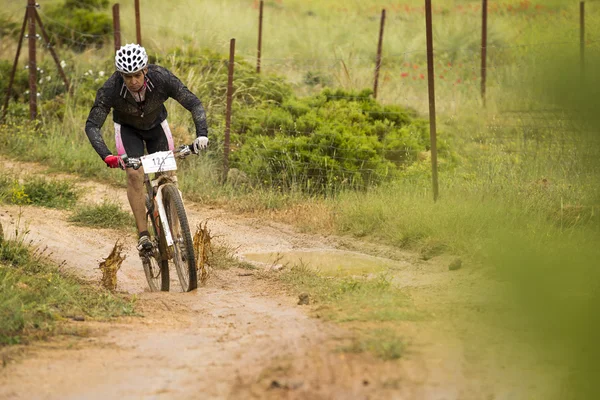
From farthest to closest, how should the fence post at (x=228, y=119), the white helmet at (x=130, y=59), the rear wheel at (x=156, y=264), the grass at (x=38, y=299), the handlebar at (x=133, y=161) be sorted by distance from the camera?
1. the fence post at (x=228, y=119)
2. the rear wheel at (x=156, y=264)
3. the handlebar at (x=133, y=161)
4. the white helmet at (x=130, y=59)
5. the grass at (x=38, y=299)

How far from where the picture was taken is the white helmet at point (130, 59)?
645 cm

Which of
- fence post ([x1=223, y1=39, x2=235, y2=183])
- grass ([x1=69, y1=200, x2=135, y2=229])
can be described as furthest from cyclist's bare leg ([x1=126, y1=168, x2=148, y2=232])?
fence post ([x1=223, y1=39, x2=235, y2=183])

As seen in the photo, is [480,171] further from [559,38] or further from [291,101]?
[559,38]

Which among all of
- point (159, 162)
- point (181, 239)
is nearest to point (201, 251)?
point (181, 239)

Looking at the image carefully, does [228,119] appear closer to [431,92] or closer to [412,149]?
[412,149]

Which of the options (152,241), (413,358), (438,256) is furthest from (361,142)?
(413,358)

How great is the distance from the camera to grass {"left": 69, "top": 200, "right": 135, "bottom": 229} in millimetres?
9570

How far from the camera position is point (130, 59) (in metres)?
6.48

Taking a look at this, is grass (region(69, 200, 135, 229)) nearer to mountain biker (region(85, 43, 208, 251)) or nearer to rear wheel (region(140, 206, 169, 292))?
rear wheel (region(140, 206, 169, 292))

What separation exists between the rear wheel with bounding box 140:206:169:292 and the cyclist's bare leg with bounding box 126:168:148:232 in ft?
0.38

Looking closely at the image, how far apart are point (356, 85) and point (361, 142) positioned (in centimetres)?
410

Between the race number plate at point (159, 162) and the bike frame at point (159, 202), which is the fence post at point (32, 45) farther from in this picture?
the race number plate at point (159, 162)

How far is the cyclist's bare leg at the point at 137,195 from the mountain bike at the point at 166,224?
0.07 metres

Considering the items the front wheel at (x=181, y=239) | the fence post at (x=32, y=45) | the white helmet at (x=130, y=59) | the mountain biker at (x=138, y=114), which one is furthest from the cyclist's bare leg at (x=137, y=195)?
the fence post at (x=32, y=45)
